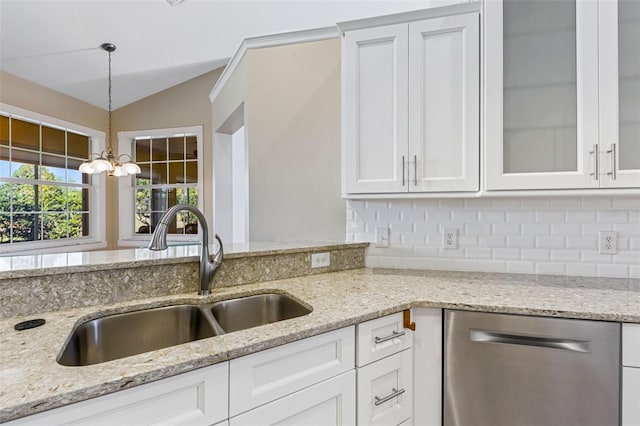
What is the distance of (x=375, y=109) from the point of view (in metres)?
1.81

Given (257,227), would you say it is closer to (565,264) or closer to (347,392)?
(347,392)

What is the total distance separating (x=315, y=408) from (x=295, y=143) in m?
1.77

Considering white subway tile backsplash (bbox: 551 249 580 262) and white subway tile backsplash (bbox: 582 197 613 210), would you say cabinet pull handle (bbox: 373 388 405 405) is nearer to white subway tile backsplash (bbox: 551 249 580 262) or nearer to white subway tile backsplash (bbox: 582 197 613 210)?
white subway tile backsplash (bbox: 551 249 580 262)

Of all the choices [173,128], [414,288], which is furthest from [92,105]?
[414,288]

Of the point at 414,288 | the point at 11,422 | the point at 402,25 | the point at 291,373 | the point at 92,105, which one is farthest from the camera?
the point at 92,105

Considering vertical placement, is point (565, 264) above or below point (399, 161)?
below

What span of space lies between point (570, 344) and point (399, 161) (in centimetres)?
103

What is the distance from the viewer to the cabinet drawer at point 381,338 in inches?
48.5

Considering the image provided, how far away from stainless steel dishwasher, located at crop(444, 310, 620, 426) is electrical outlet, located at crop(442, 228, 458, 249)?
74 cm

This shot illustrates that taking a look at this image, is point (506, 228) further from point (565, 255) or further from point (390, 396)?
point (390, 396)

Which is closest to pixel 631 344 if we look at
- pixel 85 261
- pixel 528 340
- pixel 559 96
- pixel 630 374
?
pixel 630 374

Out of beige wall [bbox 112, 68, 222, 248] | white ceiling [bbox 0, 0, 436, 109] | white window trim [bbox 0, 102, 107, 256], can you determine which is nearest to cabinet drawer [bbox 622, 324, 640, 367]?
white ceiling [bbox 0, 0, 436, 109]

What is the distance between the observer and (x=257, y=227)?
2553 millimetres

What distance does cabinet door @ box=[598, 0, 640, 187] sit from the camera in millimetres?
1481
